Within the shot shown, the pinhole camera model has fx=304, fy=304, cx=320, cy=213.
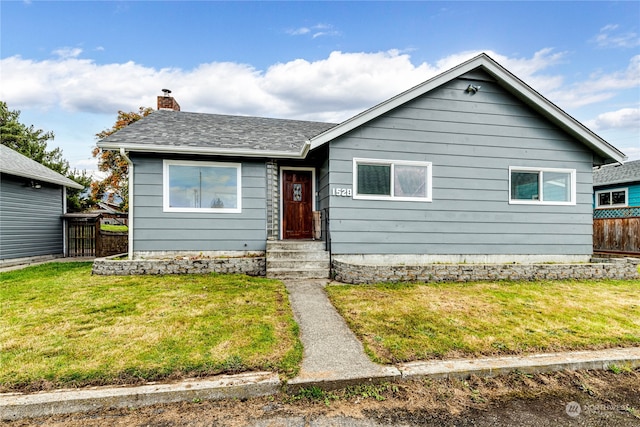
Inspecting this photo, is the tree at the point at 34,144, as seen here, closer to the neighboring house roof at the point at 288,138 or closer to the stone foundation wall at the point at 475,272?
the neighboring house roof at the point at 288,138

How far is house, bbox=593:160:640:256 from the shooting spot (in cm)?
1127

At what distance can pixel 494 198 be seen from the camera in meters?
8.18

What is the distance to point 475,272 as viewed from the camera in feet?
22.5

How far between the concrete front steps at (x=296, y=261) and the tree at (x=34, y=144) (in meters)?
21.0

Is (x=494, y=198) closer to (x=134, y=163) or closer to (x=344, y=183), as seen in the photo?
(x=344, y=183)

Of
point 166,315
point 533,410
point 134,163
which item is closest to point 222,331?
point 166,315

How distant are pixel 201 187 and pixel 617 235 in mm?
15134

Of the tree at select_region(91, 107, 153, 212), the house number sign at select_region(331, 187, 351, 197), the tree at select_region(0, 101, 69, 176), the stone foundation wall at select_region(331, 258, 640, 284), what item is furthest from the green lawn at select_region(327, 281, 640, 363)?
the tree at select_region(0, 101, 69, 176)

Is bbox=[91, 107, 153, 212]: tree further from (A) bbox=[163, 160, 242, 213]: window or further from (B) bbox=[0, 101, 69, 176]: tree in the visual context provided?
(A) bbox=[163, 160, 242, 213]: window

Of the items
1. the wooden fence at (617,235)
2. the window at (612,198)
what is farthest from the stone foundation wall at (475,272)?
the window at (612,198)

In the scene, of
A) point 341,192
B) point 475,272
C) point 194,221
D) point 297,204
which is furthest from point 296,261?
point 475,272

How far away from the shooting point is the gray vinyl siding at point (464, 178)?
7.66m

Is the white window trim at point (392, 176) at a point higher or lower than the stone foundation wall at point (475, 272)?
higher

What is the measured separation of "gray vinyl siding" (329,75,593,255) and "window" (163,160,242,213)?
2.81 metres
